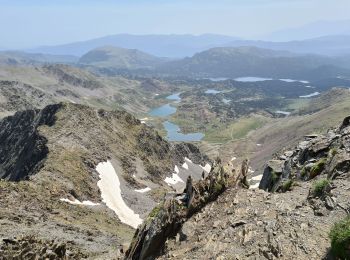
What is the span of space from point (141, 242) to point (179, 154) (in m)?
133

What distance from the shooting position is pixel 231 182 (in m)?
31.2

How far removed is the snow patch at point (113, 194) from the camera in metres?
85.5

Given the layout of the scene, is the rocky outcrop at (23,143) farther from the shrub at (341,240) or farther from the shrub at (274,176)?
the shrub at (341,240)

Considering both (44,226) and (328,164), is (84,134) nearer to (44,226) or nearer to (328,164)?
(44,226)

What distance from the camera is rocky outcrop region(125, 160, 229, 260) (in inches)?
1180

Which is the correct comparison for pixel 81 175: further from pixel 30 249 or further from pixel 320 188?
pixel 320 188

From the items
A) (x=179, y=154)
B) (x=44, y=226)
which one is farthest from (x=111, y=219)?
(x=179, y=154)

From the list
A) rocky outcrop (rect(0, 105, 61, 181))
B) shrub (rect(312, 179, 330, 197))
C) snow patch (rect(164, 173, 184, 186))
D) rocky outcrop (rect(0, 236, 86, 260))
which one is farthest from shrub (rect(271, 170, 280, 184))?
snow patch (rect(164, 173, 184, 186))

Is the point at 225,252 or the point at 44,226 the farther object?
the point at 44,226

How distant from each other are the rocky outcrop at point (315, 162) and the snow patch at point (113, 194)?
4258cm

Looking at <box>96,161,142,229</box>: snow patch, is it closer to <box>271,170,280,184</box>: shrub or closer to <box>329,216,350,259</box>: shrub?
<box>271,170,280,184</box>: shrub

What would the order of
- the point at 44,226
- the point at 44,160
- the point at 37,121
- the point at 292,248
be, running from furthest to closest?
the point at 37,121, the point at 44,160, the point at 44,226, the point at 292,248

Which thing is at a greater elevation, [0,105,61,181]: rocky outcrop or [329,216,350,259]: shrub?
[329,216,350,259]: shrub

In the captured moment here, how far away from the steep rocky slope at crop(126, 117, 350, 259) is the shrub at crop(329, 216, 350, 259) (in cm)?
91
